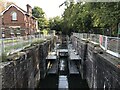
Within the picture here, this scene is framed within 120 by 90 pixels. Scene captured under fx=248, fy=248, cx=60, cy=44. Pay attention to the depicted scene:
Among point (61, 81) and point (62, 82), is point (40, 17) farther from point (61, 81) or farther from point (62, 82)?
point (62, 82)

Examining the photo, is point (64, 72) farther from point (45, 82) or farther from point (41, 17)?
point (41, 17)

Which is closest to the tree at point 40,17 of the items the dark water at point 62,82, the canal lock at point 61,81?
the canal lock at point 61,81

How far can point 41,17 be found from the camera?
6675 cm

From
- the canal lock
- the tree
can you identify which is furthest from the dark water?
the tree

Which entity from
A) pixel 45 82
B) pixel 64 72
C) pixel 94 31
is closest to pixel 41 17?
pixel 94 31

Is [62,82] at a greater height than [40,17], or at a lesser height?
lesser

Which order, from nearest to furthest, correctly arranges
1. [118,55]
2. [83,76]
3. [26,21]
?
[118,55]
[83,76]
[26,21]

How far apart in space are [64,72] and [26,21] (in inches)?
769

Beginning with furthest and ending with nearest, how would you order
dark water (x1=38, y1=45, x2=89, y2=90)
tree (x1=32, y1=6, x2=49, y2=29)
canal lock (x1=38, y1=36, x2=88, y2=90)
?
tree (x1=32, y1=6, x2=49, y2=29) < canal lock (x1=38, y1=36, x2=88, y2=90) < dark water (x1=38, y1=45, x2=89, y2=90)

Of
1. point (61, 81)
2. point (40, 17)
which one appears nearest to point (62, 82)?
point (61, 81)

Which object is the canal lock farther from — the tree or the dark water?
the tree

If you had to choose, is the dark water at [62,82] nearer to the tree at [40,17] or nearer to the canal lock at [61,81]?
the canal lock at [61,81]

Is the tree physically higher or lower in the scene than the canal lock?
higher

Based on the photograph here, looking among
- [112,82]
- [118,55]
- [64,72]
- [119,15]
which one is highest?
[119,15]
